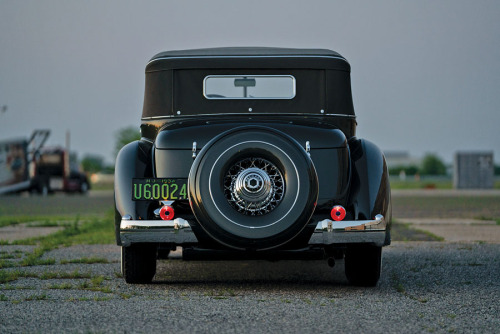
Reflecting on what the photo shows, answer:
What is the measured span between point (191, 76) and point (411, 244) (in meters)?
5.26

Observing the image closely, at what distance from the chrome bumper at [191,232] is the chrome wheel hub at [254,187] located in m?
0.49

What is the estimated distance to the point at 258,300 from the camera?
6160 mm

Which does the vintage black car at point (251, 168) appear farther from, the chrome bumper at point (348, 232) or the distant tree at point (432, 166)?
the distant tree at point (432, 166)

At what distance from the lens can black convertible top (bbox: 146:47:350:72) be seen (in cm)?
762

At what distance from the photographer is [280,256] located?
21.3 feet

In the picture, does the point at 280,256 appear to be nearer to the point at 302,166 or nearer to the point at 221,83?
the point at 302,166

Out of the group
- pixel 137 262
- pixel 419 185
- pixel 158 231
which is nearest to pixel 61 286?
pixel 137 262

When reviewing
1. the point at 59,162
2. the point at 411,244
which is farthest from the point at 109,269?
the point at 59,162

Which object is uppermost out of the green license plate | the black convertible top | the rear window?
the black convertible top

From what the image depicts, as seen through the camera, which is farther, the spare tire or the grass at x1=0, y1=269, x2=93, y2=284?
the grass at x1=0, y1=269, x2=93, y2=284

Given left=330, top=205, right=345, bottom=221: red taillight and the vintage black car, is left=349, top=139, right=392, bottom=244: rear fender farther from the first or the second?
left=330, top=205, right=345, bottom=221: red taillight

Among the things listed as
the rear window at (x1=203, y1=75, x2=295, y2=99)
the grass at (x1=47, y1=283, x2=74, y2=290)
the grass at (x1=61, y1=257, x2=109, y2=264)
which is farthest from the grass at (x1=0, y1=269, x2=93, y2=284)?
the rear window at (x1=203, y1=75, x2=295, y2=99)

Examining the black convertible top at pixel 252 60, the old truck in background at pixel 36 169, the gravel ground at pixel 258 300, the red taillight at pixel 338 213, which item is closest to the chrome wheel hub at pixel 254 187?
the red taillight at pixel 338 213

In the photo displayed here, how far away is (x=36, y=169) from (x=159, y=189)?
1185 inches
